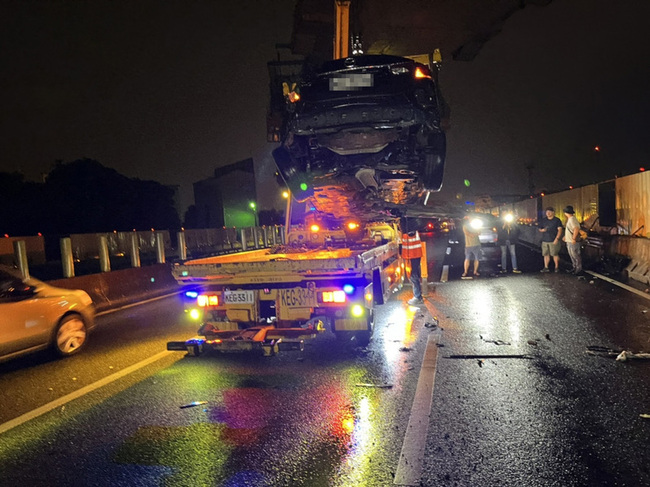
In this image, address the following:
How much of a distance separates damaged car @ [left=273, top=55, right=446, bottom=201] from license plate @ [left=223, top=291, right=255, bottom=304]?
2.42m

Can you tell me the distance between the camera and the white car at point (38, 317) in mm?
5926

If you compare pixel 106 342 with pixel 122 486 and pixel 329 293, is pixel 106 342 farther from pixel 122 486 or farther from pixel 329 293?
pixel 122 486

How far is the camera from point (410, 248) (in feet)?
→ 30.3

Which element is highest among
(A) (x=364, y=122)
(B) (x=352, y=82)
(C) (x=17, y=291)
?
(B) (x=352, y=82)

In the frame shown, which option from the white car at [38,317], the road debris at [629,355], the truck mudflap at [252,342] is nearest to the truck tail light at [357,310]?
the truck mudflap at [252,342]

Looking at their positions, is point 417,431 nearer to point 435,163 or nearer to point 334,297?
point 334,297

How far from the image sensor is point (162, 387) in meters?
5.18

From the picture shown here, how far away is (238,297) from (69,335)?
9.50 ft

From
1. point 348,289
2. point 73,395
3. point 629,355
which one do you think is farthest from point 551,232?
point 73,395

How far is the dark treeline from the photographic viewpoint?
3622cm

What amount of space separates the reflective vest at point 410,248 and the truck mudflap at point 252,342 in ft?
13.3

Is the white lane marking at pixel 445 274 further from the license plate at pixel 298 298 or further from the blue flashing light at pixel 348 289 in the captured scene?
the license plate at pixel 298 298

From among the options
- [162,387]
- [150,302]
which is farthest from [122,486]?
[150,302]

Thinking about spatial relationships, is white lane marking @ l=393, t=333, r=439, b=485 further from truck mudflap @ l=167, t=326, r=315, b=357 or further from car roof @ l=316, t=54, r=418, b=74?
car roof @ l=316, t=54, r=418, b=74
